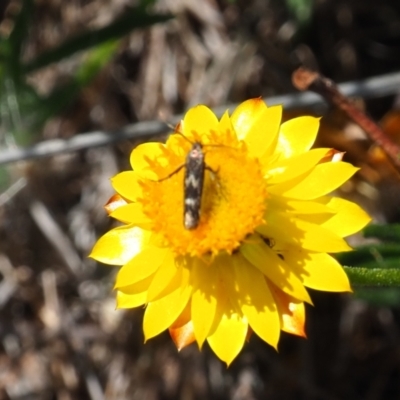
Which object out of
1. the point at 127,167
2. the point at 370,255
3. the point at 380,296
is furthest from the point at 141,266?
the point at 127,167

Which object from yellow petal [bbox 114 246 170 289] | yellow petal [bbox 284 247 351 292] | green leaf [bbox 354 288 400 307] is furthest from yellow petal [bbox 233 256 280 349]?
green leaf [bbox 354 288 400 307]

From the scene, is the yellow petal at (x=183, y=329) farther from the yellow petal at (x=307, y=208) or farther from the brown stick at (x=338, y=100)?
the brown stick at (x=338, y=100)

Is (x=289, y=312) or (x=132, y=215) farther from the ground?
(x=132, y=215)

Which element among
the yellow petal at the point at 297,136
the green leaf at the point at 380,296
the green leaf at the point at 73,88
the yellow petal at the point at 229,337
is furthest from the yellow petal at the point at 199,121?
the green leaf at the point at 73,88

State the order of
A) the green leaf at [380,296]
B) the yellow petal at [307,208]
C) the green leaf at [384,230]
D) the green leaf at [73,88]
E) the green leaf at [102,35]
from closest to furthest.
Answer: the yellow petal at [307,208], the green leaf at [384,230], the green leaf at [380,296], the green leaf at [102,35], the green leaf at [73,88]

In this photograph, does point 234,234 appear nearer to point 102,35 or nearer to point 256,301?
point 256,301

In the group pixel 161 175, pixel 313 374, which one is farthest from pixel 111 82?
pixel 161 175
